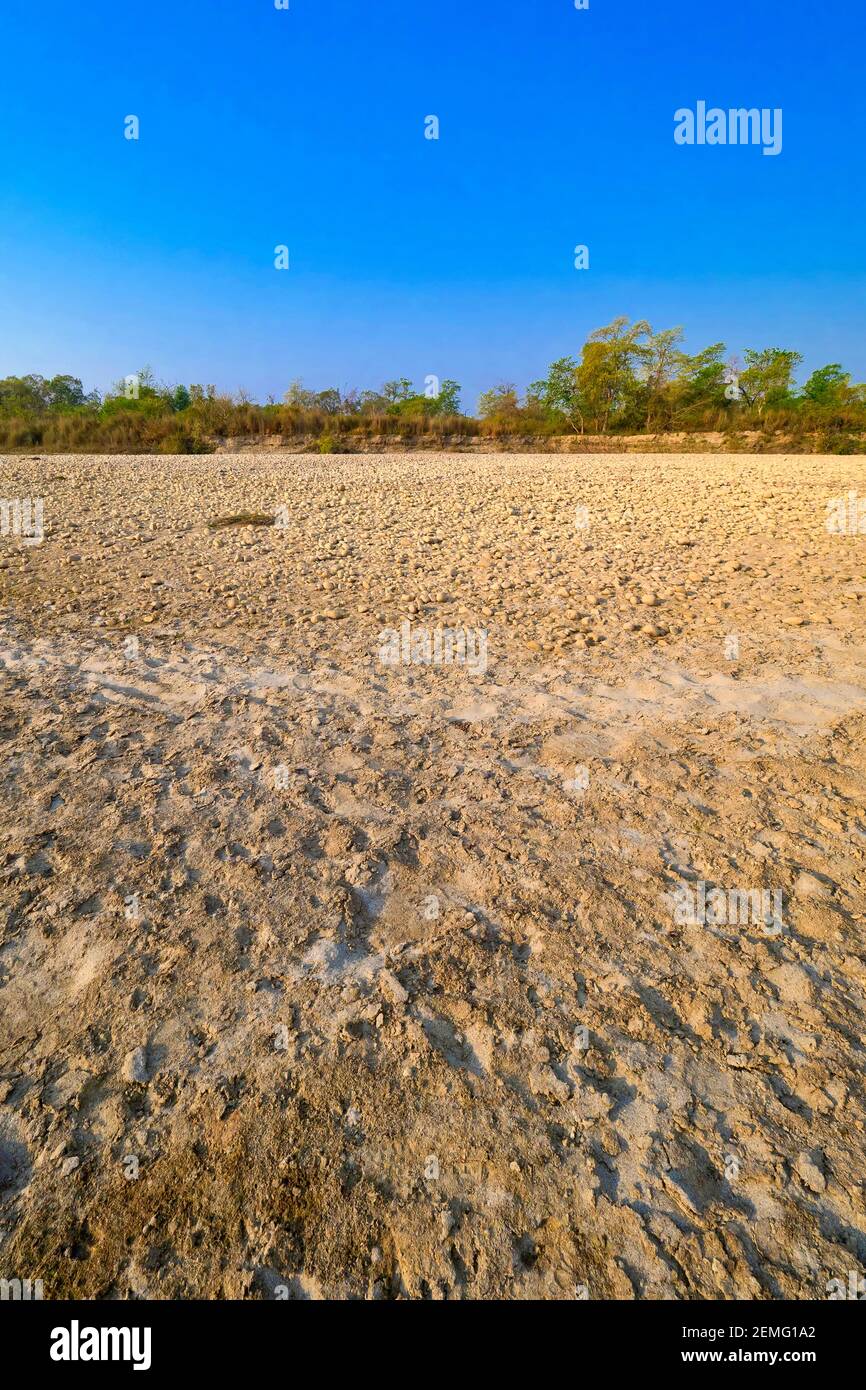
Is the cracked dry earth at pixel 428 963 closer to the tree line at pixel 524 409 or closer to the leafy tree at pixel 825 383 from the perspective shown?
the tree line at pixel 524 409

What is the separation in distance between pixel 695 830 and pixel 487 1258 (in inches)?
81.8

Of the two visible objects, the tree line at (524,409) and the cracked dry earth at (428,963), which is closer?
the cracked dry earth at (428,963)

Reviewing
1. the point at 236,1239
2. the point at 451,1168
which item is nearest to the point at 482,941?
the point at 451,1168

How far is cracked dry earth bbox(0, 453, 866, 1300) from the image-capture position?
1637mm

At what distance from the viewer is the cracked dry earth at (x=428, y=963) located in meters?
1.64

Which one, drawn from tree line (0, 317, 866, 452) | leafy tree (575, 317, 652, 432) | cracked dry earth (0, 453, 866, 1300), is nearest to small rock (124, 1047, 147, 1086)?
cracked dry earth (0, 453, 866, 1300)

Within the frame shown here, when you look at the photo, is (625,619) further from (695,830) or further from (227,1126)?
(227,1126)

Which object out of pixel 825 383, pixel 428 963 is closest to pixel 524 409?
pixel 825 383

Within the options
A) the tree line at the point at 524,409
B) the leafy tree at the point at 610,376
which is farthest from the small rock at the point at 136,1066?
the leafy tree at the point at 610,376

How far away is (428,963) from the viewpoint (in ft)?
7.89

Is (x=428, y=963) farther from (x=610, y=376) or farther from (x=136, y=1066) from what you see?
(x=610, y=376)

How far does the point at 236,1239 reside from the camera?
1.62 meters

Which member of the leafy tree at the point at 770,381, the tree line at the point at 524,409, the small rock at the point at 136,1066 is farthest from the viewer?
the leafy tree at the point at 770,381

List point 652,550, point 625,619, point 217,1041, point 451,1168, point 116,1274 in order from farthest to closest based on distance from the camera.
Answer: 1. point 652,550
2. point 625,619
3. point 217,1041
4. point 451,1168
5. point 116,1274
